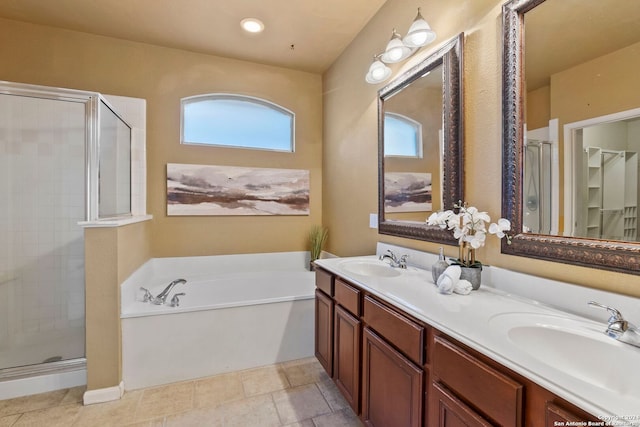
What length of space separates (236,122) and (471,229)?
8.96 ft

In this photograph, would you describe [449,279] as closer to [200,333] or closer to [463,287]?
[463,287]

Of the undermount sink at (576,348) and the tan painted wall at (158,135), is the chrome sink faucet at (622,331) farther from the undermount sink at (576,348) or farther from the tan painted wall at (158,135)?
the tan painted wall at (158,135)

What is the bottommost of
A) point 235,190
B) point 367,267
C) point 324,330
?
point 324,330

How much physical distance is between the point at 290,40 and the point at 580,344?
2.98 m

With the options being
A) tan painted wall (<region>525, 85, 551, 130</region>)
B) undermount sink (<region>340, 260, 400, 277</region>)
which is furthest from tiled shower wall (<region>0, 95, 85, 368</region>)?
tan painted wall (<region>525, 85, 551, 130</region>)

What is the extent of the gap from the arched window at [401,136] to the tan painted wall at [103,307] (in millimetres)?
2044

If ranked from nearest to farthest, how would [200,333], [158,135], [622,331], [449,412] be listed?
[622,331]
[449,412]
[200,333]
[158,135]

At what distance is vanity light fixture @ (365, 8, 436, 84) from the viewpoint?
1676 mm

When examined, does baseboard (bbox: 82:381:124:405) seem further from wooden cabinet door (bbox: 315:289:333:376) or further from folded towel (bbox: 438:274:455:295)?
folded towel (bbox: 438:274:455:295)

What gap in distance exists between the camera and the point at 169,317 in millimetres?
2135

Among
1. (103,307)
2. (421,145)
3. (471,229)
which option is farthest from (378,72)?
(103,307)

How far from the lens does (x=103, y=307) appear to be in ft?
6.56

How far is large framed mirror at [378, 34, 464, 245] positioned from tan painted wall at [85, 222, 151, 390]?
1950 millimetres

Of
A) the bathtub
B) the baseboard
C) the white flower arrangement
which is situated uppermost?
the white flower arrangement
